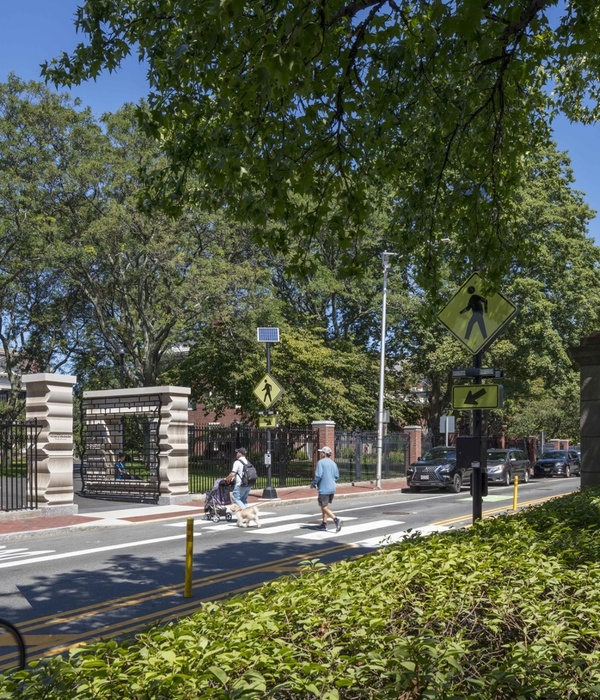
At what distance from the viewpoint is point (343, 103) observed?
8836mm

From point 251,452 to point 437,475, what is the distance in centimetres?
724

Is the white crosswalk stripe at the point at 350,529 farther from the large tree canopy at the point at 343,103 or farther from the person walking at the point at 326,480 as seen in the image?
the large tree canopy at the point at 343,103

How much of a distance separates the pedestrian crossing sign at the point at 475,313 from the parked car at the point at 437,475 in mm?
22003

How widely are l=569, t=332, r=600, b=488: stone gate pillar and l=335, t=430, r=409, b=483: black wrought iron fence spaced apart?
2088 cm

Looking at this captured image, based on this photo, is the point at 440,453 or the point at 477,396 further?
the point at 440,453

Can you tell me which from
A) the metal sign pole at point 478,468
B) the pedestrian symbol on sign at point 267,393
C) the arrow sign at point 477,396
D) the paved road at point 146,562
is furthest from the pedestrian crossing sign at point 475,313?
the pedestrian symbol on sign at point 267,393

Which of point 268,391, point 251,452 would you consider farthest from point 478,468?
point 251,452

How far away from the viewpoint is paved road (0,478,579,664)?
30.2 feet

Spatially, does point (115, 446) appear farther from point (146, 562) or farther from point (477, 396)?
point (477, 396)

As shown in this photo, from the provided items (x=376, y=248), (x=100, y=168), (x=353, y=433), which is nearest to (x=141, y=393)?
(x=100, y=168)

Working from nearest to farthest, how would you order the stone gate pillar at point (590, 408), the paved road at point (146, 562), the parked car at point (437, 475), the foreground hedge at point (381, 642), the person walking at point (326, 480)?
the foreground hedge at point (381, 642) → the paved road at point (146, 562) → the stone gate pillar at point (590, 408) → the person walking at point (326, 480) → the parked car at point (437, 475)

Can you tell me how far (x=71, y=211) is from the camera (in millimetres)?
32094

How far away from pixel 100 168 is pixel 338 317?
17815 mm

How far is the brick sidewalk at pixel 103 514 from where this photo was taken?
57.9ft
